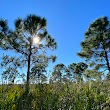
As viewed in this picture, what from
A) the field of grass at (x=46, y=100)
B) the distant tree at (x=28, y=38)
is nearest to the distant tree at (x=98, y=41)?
the distant tree at (x=28, y=38)

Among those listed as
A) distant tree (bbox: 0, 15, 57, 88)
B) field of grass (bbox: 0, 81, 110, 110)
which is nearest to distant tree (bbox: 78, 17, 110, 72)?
distant tree (bbox: 0, 15, 57, 88)

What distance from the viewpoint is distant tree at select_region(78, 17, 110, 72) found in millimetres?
Result: 23539

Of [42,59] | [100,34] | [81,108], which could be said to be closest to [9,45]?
[42,59]

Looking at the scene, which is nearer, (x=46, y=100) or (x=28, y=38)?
(x=46, y=100)

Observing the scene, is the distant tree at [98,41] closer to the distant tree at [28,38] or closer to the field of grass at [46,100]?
the distant tree at [28,38]

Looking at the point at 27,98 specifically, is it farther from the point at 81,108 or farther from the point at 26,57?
the point at 26,57

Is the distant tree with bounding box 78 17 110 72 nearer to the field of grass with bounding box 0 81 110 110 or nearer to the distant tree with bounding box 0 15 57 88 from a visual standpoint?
the distant tree with bounding box 0 15 57 88

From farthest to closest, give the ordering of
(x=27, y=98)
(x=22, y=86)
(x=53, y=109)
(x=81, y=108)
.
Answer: (x=22, y=86) < (x=27, y=98) < (x=53, y=109) < (x=81, y=108)

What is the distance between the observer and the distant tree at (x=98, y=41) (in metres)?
23.5

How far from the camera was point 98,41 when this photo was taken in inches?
937

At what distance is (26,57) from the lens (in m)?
21.8

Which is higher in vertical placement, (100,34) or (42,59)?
(100,34)

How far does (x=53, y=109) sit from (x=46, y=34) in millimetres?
18411

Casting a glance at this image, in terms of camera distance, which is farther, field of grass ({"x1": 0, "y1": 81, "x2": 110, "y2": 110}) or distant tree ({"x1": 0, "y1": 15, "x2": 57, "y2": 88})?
distant tree ({"x1": 0, "y1": 15, "x2": 57, "y2": 88})
